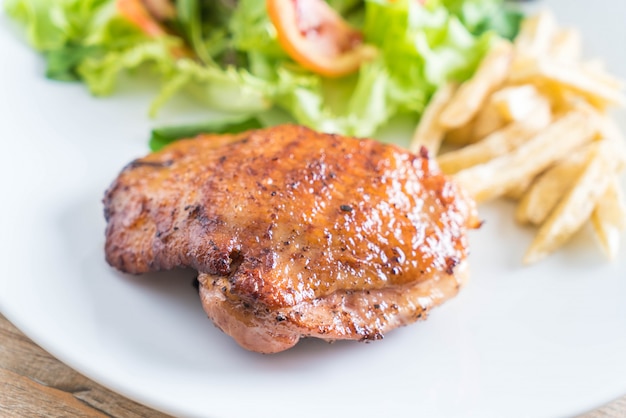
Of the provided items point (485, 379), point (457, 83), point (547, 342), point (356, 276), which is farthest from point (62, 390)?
point (457, 83)

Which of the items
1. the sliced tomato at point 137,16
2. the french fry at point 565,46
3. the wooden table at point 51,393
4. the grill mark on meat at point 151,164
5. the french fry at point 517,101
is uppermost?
the sliced tomato at point 137,16

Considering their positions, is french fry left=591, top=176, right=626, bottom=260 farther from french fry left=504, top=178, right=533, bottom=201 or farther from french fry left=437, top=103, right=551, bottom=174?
french fry left=437, top=103, right=551, bottom=174

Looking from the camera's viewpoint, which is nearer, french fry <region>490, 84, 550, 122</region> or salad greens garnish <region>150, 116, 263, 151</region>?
french fry <region>490, 84, 550, 122</region>

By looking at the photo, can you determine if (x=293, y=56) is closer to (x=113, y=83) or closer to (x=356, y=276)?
(x=113, y=83)

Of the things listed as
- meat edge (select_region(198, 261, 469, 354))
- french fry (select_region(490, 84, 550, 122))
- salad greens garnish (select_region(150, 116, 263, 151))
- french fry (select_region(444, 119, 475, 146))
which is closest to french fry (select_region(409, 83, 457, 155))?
french fry (select_region(444, 119, 475, 146))

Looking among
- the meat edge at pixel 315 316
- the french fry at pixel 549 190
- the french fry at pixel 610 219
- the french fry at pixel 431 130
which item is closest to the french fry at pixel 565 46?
the french fry at pixel 431 130

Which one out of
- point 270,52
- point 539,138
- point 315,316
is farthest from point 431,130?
point 315,316

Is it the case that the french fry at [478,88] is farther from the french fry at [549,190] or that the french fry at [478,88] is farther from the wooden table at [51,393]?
the wooden table at [51,393]
